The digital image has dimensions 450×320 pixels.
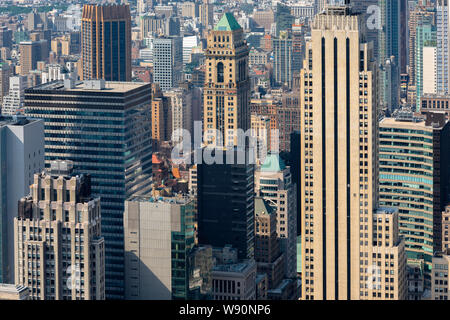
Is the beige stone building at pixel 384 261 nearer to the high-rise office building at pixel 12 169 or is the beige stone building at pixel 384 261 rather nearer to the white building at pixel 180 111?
the high-rise office building at pixel 12 169

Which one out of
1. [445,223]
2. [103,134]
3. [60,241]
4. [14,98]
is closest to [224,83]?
[103,134]

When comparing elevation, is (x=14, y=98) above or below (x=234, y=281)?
above

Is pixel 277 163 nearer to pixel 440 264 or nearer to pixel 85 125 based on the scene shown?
pixel 85 125

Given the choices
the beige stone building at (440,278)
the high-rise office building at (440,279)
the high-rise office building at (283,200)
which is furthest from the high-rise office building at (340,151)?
the high-rise office building at (283,200)

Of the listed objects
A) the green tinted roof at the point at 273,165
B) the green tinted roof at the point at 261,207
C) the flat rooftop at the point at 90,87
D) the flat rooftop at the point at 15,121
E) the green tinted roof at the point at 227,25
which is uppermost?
the green tinted roof at the point at 227,25

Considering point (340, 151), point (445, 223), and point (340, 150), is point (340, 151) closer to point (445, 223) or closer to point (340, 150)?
point (340, 150)

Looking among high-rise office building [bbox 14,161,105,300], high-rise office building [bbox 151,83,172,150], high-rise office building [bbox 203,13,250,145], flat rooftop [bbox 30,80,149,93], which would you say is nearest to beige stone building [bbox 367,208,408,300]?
high-rise office building [bbox 14,161,105,300]
